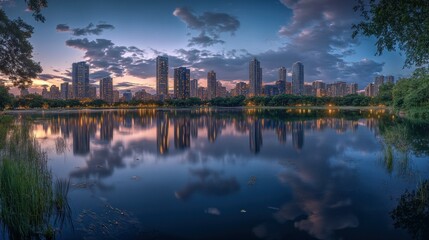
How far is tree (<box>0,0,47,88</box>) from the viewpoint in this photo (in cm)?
2566

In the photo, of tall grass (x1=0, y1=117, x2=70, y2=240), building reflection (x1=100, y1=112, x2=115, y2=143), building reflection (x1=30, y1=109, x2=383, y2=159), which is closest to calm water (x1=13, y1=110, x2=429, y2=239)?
tall grass (x1=0, y1=117, x2=70, y2=240)

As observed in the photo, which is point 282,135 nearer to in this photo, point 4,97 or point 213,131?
point 213,131

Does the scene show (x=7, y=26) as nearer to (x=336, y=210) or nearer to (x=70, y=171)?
(x=70, y=171)

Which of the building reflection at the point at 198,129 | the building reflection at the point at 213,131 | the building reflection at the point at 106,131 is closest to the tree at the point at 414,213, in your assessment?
the building reflection at the point at 198,129

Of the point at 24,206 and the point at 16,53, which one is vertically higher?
the point at 16,53

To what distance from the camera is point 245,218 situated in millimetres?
10539

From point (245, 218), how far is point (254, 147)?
59.4ft

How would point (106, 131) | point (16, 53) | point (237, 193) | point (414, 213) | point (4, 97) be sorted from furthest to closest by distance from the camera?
1. point (4, 97)
2. point (106, 131)
3. point (16, 53)
4. point (237, 193)
5. point (414, 213)

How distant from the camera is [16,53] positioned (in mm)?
27219

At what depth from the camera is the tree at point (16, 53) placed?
25656 millimetres

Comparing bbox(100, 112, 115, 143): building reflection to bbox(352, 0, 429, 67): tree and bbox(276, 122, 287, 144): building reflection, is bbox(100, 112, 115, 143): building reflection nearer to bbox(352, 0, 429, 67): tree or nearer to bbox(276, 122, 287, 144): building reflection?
bbox(276, 122, 287, 144): building reflection

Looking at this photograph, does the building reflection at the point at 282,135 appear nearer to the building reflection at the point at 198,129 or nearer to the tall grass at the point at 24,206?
the building reflection at the point at 198,129

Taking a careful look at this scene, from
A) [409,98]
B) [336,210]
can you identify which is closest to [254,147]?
[336,210]

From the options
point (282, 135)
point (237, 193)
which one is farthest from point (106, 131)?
point (237, 193)
